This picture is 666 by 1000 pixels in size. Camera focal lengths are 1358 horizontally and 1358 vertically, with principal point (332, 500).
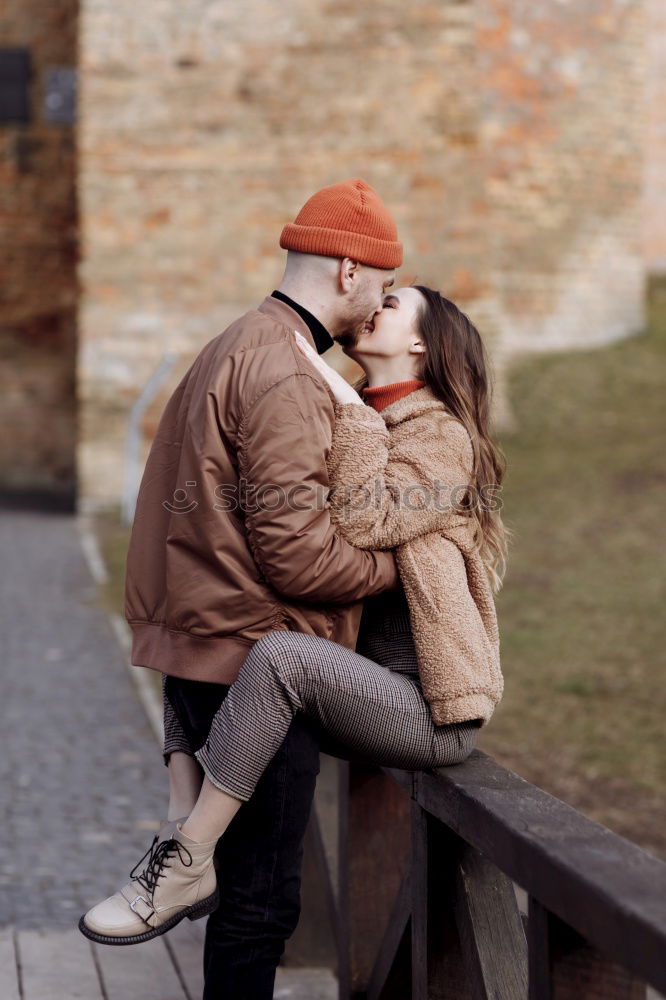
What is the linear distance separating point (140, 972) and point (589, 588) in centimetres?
612

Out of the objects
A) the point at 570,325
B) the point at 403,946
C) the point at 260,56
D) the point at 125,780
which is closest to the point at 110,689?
the point at 125,780


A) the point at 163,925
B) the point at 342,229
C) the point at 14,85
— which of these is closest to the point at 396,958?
the point at 163,925

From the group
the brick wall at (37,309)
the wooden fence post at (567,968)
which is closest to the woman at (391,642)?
the wooden fence post at (567,968)

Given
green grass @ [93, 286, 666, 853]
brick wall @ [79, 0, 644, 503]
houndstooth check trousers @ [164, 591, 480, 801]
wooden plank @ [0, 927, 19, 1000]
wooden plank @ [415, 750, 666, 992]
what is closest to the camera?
wooden plank @ [415, 750, 666, 992]

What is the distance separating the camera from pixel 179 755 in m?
2.58

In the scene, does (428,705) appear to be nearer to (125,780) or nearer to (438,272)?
(125,780)

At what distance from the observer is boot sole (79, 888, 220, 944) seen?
2402 millimetres

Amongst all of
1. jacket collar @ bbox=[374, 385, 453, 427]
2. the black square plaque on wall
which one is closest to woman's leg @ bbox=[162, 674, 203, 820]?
jacket collar @ bbox=[374, 385, 453, 427]

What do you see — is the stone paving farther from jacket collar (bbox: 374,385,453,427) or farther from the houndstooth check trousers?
jacket collar (bbox: 374,385,453,427)

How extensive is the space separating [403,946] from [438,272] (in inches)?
409

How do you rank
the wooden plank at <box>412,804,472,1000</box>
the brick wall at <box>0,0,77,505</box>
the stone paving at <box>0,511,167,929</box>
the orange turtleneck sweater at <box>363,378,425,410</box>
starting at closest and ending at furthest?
1. the wooden plank at <box>412,804,472,1000</box>
2. the orange turtleneck sweater at <box>363,378,425,410</box>
3. the stone paving at <box>0,511,167,929</box>
4. the brick wall at <box>0,0,77,505</box>

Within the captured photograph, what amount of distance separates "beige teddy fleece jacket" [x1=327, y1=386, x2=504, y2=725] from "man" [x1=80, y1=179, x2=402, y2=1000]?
44 millimetres

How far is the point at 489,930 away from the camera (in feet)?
7.88

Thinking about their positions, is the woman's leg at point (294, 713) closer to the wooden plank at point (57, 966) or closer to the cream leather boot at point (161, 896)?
the cream leather boot at point (161, 896)
